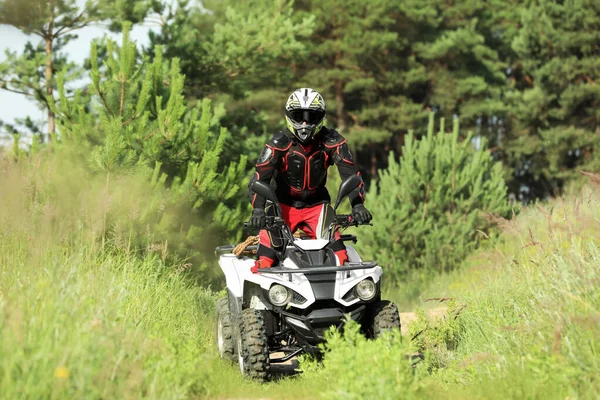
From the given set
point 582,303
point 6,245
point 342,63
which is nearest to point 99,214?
point 6,245

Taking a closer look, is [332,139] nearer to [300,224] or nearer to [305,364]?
[300,224]

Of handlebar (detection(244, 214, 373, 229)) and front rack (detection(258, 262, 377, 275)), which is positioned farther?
handlebar (detection(244, 214, 373, 229))

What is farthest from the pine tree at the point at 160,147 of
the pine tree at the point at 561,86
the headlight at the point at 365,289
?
the pine tree at the point at 561,86

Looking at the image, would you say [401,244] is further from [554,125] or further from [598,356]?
[554,125]

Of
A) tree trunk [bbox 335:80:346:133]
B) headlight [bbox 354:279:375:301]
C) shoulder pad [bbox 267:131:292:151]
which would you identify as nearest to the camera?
headlight [bbox 354:279:375:301]

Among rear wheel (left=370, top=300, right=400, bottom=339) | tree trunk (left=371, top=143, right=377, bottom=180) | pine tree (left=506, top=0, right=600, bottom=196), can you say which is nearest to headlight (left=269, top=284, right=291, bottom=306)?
rear wheel (left=370, top=300, right=400, bottom=339)

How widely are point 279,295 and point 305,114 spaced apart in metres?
1.67

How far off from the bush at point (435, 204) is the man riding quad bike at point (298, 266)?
971cm

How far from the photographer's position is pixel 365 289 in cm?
668

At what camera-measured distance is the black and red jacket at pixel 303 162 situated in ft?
24.4

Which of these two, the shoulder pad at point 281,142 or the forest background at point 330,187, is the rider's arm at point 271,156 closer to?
the shoulder pad at point 281,142

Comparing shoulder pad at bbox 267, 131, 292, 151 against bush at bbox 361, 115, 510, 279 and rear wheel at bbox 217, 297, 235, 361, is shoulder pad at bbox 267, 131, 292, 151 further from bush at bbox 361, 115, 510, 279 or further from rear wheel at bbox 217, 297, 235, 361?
bush at bbox 361, 115, 510, 279

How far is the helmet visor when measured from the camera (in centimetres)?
727

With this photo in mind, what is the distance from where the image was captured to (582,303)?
547 centimetres
